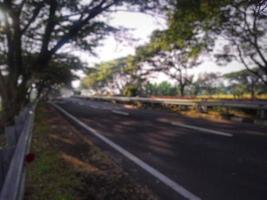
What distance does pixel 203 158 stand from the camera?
677 centimetres

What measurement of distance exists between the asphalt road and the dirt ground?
0.31 metres

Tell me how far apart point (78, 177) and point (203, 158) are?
103 inches

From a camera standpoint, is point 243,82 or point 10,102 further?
point 243,82

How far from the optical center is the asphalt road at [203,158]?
16.0 ft

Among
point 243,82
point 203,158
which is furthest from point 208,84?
point 203,158

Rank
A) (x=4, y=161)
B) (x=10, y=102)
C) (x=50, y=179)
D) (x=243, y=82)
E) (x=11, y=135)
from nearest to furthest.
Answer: (x=4, y=161)
(x=50, y=179)
(x=11, y=135)
(x=10, y=102)
(x=243, y=82)

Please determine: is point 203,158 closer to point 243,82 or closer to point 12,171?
point 12,171

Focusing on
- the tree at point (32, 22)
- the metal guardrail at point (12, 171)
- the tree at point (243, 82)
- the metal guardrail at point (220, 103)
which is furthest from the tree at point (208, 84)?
the metal guardrail at point (12, 171)

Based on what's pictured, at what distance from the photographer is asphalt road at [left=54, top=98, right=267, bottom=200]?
192 inches

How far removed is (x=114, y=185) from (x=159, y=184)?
716mm

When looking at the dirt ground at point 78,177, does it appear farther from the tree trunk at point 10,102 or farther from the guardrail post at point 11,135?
the tree trunk at point 10,102

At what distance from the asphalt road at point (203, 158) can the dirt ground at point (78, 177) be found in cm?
31

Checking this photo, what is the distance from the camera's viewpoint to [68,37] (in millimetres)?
13586

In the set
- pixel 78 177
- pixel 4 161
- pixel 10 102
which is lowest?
pixel 78 177
